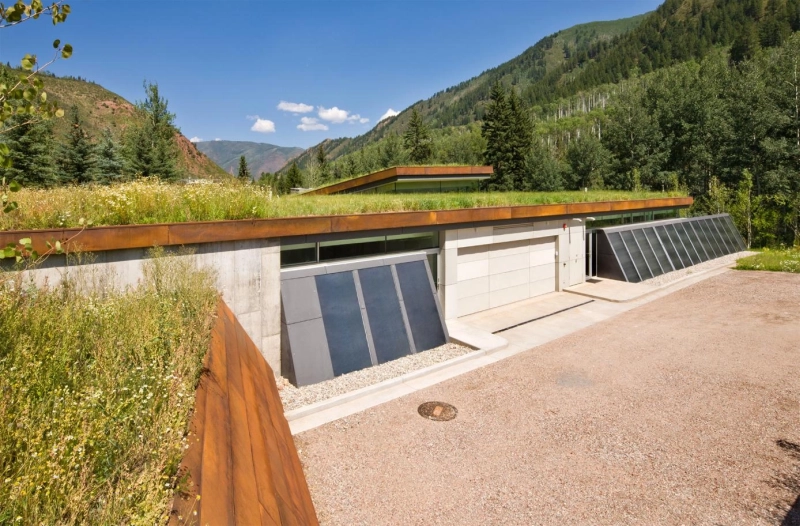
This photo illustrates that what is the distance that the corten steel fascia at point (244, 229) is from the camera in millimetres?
6534

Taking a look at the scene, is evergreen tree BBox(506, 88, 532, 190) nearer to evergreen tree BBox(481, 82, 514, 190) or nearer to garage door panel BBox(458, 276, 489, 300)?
evergreen tree BBox(481, 82, 514, 190)

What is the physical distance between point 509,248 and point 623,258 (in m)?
6.91

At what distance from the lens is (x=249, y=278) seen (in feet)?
29.3

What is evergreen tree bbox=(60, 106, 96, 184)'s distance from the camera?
3024cm

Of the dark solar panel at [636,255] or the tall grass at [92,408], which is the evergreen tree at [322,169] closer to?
the dark solar panel at [636,255]

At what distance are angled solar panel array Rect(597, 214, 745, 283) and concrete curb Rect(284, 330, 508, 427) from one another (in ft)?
32.9

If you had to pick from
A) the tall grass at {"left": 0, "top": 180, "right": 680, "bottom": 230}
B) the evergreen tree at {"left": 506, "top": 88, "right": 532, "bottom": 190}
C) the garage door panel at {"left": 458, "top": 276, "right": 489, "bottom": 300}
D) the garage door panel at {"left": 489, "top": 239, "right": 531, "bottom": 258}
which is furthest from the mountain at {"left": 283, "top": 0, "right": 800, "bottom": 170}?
the tall grass at {"left": 0, "top": 180, "right": 680, "bottom": 230}

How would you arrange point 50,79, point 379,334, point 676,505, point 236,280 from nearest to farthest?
1. point 676,505
2. point 236,280
3. point 379,334
4. point 50,79

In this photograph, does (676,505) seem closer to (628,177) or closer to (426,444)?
(426,444)

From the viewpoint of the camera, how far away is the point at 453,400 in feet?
27.0

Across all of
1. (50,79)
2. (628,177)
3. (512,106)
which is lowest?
(628,177)

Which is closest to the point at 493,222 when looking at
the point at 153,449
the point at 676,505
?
the point at 676,505

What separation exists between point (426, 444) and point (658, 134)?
49199 mm

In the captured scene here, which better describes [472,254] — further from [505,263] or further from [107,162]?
[107,162]
